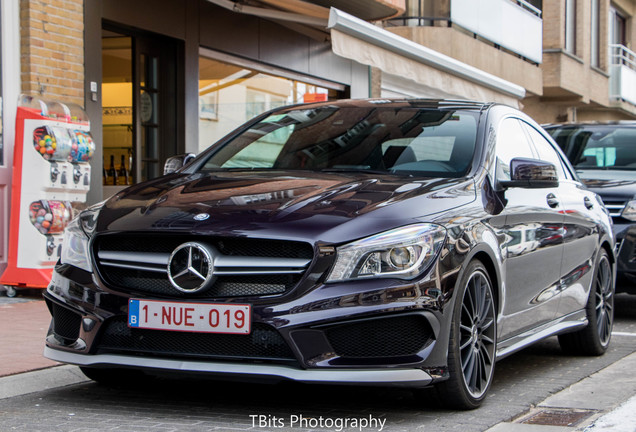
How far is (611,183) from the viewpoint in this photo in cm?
959

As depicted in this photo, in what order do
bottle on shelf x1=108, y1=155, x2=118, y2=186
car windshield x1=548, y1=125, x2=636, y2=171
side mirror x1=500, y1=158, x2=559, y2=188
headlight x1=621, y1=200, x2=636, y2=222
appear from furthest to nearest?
bottle on shelf x1=108, y1=155, x2=118, y2=186
car windshield x1=548, y1=125, x2=636, y2=171
headlight x1=621, y1=200, x2=636, y2=222
side mirror x1=500, y1=158, x2=559, y2=188

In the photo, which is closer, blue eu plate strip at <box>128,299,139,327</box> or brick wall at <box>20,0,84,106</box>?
blue eu plate strip at <box>128,299,139,327</box>

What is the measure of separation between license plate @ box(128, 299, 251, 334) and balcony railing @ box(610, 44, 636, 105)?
3020cm

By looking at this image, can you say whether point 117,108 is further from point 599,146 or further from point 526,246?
point 526,246

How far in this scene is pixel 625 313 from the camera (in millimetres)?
9734

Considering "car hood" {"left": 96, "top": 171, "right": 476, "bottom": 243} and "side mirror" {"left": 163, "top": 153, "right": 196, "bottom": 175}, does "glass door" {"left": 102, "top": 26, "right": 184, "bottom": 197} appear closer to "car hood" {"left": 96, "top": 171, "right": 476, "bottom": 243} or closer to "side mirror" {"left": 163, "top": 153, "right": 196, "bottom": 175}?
"side mirror" {"left": 163, "top": 153, "right": 196, "bottom": 175}

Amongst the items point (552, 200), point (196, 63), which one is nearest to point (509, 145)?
point (552, 200)

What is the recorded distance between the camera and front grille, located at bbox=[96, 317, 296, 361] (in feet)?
14.2

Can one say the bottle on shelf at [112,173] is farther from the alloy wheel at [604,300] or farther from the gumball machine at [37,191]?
the alloy wheel at [604,300]

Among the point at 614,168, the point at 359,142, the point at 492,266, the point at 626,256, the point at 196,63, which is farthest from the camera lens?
the point at 196,63

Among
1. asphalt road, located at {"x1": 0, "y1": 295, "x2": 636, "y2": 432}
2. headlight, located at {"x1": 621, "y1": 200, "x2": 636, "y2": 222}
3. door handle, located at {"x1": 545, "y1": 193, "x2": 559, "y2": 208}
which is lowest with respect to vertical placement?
asphalt road, located at {"x1": 0, "y1": 295, "x2": 636, "y2": 432}

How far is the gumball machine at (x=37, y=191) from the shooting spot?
8.96m

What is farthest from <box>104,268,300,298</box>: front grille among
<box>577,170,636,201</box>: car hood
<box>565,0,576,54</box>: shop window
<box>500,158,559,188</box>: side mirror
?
<box>565,0,576,54</box>: shop window

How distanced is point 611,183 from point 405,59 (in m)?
3.90
